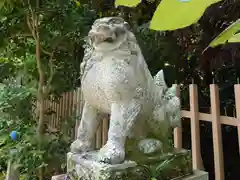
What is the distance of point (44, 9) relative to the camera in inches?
74.4

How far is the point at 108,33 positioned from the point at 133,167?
0.55 metres

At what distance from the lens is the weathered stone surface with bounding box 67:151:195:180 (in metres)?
1.03

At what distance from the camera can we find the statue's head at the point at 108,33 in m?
1.08

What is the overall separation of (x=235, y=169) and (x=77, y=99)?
1.27 meters

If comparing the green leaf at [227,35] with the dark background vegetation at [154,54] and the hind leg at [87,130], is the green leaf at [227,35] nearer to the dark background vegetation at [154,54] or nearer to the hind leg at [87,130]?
the hind leg at [87,130]

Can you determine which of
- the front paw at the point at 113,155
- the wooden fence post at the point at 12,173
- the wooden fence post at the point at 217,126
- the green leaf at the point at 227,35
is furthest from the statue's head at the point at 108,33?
the wooden fence post at the point at 12,173

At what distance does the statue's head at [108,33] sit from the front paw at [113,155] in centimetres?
40

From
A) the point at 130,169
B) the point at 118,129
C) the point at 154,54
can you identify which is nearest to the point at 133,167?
the point at 130,169

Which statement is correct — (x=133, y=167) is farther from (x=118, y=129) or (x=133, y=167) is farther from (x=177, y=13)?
(x=177, y=13)

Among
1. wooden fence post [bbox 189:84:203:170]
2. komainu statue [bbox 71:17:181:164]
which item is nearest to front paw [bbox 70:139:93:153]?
komainu statue [bbox 71:17:181:164]

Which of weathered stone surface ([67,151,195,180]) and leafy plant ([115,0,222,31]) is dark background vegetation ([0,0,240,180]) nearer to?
weathered stone surface ([67,151,195,180])

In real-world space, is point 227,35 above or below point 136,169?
above

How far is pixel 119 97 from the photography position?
3.63ft

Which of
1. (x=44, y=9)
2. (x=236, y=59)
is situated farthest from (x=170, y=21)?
(x=44, y=9)
